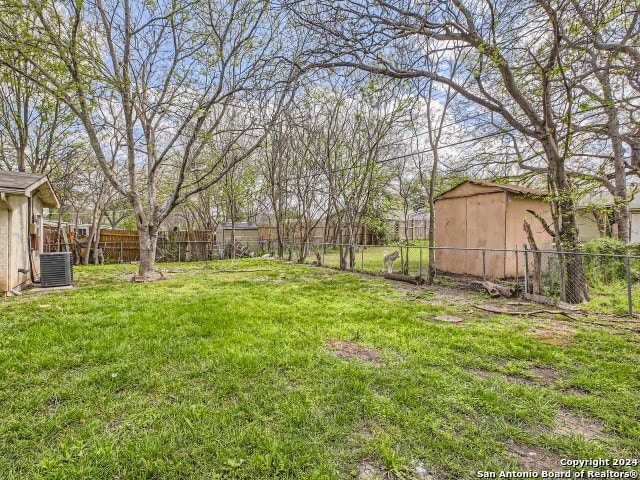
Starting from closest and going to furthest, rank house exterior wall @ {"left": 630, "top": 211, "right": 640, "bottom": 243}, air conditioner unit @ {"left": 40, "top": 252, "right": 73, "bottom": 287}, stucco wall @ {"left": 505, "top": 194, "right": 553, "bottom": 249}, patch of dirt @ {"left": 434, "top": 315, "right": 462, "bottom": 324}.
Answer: patch of dirt @ {"left": 434, "top": 315, "right": 462, "bottom": 324}
air conditioner unit @ {"left": 40, "top": 252, "right": 73, "bottom": 287}
stucco wall @ {"left": 505, "top": 194, "right": 553, "bottom": 249}
house exterior wall @ {"left": 630, "top": 211, "right": 640, "bottom": 243}

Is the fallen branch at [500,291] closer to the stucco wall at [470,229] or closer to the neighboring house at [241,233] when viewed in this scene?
the stucco wall at [470,229]

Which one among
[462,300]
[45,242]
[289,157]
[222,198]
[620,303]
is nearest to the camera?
[620,303]

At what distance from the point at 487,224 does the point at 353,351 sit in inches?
295

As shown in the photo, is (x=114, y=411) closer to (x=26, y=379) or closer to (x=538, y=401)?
(x=26, y=379)

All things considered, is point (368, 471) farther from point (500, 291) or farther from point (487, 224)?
point (487, 224)

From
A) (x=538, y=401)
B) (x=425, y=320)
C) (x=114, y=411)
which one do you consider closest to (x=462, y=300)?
(x=425, y=320)

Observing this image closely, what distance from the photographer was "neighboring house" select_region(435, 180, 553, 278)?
8.69 meters

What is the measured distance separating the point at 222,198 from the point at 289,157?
556cm

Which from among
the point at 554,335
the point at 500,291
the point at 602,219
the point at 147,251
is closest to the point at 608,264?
the point at 500,291

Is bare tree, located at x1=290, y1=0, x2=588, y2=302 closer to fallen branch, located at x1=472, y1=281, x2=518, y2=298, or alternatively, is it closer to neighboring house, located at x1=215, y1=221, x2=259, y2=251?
fallen branch, located at x1=472, y1=281, x2=518, y2=298

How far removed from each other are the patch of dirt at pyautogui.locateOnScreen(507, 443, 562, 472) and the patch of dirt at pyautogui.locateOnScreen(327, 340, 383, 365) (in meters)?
1.36

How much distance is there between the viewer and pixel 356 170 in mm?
11047

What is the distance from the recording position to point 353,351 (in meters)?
3.47

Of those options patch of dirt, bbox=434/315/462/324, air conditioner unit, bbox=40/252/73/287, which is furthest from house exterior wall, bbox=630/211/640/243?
air conditioner unit, bbox=40/252/73/287
